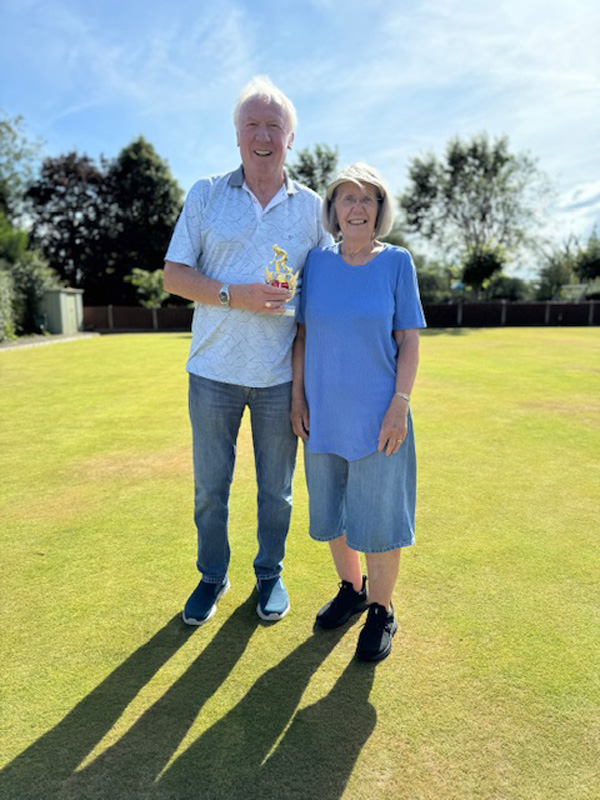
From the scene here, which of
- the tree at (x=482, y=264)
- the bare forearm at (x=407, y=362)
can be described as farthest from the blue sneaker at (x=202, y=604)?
the tree at (x=482, y=264)

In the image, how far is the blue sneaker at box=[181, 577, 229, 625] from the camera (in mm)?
2500

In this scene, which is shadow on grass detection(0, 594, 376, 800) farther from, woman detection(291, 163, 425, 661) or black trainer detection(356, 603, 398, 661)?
woman detection(291, 163, 425, 661)

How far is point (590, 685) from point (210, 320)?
2.04m

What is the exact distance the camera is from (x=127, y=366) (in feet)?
39.8

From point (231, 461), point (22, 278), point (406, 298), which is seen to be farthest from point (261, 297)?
point (22, 278)

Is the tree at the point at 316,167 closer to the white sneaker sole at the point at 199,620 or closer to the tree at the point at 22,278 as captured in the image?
the tree at the point at 22,278

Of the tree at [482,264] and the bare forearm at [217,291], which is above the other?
the tree at [482,264]

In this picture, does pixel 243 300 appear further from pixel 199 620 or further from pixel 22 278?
pixel 22 278

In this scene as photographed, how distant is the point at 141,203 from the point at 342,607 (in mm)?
39407

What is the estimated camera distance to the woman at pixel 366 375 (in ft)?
7.04

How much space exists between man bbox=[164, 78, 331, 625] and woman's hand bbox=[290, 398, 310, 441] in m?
0.05

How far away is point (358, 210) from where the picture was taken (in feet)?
7.14

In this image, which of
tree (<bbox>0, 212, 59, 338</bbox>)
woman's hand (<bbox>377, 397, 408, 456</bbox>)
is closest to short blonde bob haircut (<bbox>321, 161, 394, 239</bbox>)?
woman's hand (<bbox>377, 397, 408, 456</bbox>)

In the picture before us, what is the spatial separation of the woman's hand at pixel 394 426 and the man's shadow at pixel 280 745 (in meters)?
0.88
